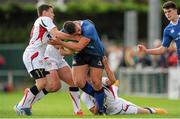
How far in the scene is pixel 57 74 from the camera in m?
20.0

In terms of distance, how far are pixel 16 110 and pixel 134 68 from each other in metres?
15.8

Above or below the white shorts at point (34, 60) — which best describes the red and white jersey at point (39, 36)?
above

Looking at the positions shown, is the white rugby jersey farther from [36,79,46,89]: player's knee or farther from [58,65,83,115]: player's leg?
[36,79,46,89]: player's knee

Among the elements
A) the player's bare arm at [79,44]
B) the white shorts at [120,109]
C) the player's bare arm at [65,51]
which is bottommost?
the white shorts at [120,109]

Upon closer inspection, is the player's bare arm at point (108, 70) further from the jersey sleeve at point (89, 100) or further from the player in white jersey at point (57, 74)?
the player in white jersey at point (57, 74)

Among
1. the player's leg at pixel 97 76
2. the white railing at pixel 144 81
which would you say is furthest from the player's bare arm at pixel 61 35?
the white railing at pixel 144 81

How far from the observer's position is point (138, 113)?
1938 cm

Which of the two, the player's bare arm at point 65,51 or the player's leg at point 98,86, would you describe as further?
the player's bare arm at point 65,51

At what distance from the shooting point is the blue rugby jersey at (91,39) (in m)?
18.9

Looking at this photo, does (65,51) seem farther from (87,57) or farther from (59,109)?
(59,109)

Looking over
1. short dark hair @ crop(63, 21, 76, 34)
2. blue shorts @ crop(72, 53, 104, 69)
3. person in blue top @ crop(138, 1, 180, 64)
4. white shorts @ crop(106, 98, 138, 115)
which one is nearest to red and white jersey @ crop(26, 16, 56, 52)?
short dark hair @ crop(63, 21, 76, 34)

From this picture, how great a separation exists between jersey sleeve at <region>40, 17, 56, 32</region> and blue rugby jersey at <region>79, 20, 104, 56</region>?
0.65 metres

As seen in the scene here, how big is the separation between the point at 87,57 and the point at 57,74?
1.14 metres

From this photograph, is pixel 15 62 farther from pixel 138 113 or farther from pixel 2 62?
pixel 138 113
